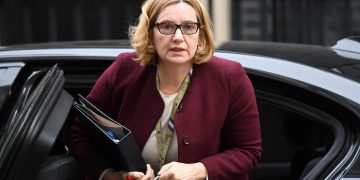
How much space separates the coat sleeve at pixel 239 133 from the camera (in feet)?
7.29

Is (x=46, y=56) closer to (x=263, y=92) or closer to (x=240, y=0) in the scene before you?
(x=263, y=92)

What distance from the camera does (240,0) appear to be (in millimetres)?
8109

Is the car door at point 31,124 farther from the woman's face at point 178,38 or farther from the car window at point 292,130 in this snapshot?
the car window at point 292,130

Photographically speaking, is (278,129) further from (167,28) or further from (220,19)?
(220,19)

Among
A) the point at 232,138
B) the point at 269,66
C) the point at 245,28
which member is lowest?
the point at 245,28

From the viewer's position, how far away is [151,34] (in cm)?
231

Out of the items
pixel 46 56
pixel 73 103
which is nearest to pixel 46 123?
pixel 73 103

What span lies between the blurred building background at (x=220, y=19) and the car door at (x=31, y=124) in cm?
542

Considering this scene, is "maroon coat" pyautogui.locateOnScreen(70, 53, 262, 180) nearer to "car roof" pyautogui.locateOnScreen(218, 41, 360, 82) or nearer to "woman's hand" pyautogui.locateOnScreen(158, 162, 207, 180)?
"woman's hand" pyautogui.locateOnScreen(158, 162, 207, 180)

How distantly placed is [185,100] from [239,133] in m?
0.19

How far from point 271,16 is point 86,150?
592 centimetres

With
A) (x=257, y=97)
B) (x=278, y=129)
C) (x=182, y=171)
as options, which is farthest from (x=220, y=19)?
(x=182, y=171)

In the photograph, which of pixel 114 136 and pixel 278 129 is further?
pixel 278 129

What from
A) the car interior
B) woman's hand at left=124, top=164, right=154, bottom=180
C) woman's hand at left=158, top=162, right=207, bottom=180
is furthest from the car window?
woman's hand at left=124, top=164, right=154, bottom=180
